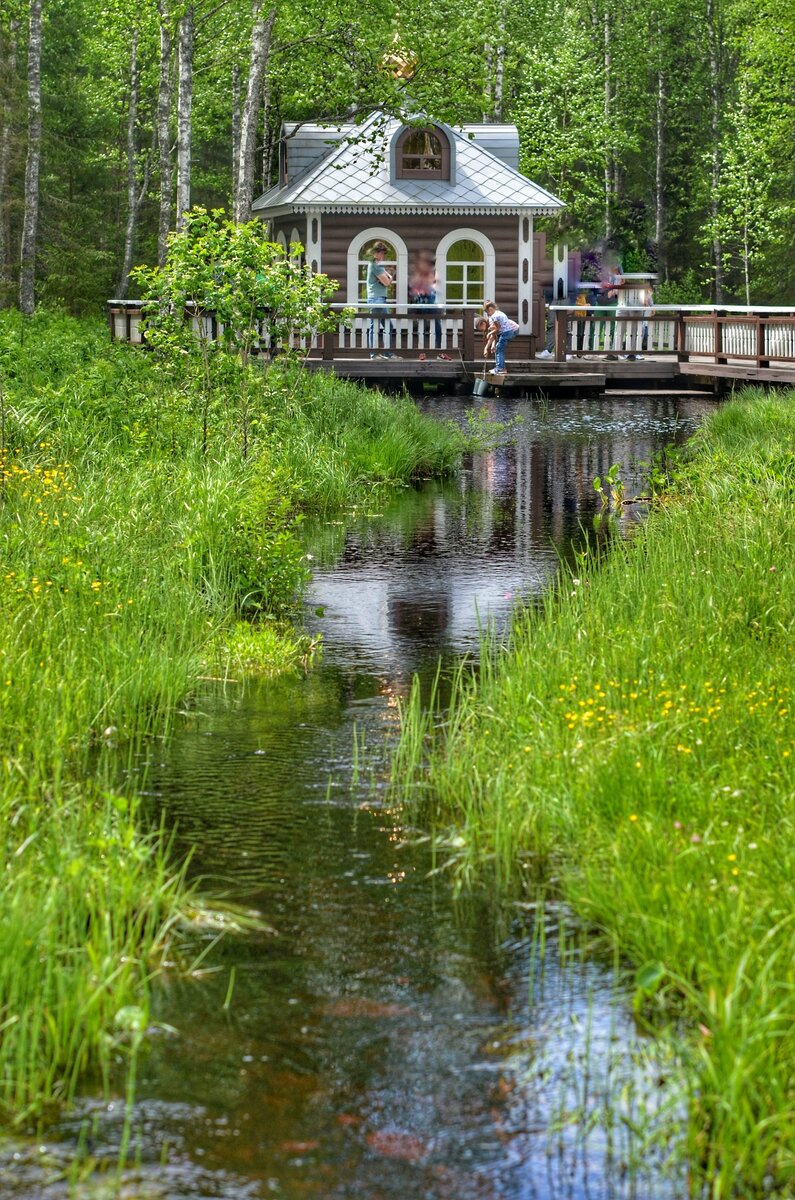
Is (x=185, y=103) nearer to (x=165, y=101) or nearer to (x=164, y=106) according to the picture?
(x=165, y=101)

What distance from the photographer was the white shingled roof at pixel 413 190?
35.8 m

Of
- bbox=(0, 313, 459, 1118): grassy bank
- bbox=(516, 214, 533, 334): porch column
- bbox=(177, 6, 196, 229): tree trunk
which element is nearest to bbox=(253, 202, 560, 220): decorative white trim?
bbox=(516, 214, 533, 334): porch column

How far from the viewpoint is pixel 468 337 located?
32.9 metres

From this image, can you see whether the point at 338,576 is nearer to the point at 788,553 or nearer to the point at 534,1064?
the point at 788,553

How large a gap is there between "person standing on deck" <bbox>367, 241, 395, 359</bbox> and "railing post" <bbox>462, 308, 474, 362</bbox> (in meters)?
1.43

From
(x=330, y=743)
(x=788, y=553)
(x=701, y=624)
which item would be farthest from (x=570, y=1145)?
(x=788, y=553)

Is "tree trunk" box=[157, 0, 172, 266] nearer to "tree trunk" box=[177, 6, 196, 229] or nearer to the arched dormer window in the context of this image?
"tree trunk" box=[177, 6, 196, 229]

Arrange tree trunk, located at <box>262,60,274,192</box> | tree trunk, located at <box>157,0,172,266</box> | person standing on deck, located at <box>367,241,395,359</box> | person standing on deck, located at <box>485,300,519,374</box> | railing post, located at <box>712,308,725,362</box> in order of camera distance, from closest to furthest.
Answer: railing post, located at <box>712,308,725,362</box>
person standing on deck, located at <box>485,300,519,374</box>
person standing on deck, located at <box>367,241,395,359</box>
tree trunk, located at <box>157,0,172,266</box>
tree trunk, located at <box>262,60,274,192</box>

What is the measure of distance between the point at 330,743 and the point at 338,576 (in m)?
4.85

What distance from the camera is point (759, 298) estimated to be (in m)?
57.4

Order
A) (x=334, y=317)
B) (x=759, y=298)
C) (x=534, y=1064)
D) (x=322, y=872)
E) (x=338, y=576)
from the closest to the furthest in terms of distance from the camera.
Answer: (x=534, y=1064), (x=322, y=872), (x=338, y=576), (x=334, y=317), (x=759, y=298)

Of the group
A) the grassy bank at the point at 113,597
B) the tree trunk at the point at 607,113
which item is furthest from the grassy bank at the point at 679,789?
the tree trunk at the point at 607,113

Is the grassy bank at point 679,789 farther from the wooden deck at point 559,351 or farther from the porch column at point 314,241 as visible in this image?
the porch column at point 314,241

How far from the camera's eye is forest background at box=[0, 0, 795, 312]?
117ft
